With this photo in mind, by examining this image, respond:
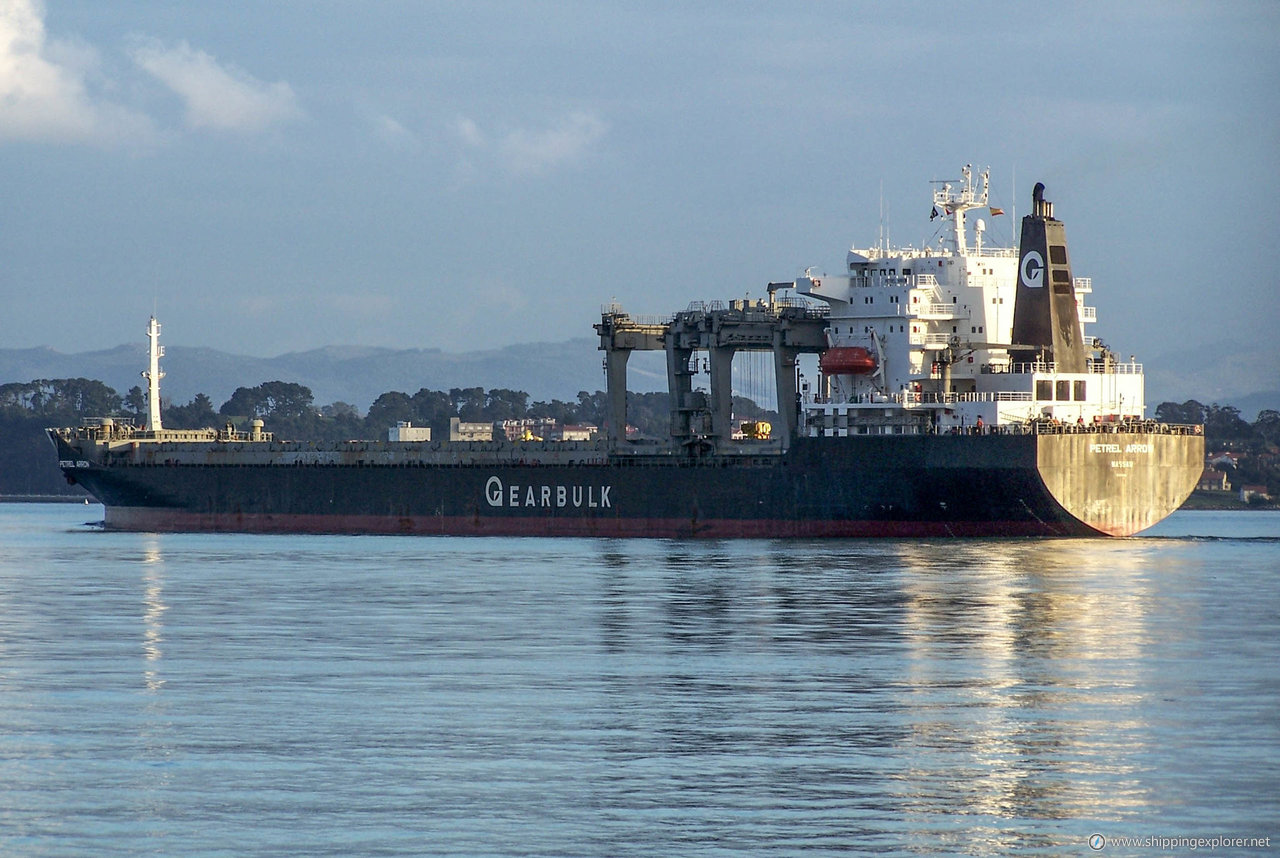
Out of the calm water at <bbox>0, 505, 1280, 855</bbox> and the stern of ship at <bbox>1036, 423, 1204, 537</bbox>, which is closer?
the calm water at <bbox>0, 505, 1280, 855</bbox>

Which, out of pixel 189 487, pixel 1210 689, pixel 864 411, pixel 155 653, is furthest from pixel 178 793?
pixel 189 487

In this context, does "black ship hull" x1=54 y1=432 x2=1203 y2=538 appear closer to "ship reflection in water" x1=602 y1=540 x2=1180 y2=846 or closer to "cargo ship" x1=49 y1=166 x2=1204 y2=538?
"cargo ship" x1=49 y1=166 x2=1204 y2=538

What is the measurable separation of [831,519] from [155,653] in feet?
103

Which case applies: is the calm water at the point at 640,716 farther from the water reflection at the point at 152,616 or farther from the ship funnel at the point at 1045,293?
the ship funnel at the point at 1045,293

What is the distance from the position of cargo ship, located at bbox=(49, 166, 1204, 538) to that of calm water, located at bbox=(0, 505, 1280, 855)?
12.7 m

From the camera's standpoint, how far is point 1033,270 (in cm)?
5444

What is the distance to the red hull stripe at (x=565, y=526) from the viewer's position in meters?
53.0

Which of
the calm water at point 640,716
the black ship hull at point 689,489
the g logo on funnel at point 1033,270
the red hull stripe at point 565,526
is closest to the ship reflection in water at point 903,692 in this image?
the calm water at point 640,716

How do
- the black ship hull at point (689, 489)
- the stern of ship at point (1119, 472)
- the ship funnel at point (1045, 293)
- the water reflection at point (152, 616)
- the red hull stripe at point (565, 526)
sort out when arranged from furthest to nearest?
the ship funnel at point (1045, 293), the red hull stripe at point (565, 526), the black ship hull at point (689, 489), the stern of ship at point (1119, 472), the water reflection at point (152, 616)

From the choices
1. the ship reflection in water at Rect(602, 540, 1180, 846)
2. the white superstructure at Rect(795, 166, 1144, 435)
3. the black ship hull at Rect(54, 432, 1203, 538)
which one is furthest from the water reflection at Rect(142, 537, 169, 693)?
the white superstructure at Rect(795, 166, 1144, 435)

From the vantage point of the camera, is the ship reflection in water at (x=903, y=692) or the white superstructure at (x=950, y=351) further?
the white superstructure at (x=950, y=351)

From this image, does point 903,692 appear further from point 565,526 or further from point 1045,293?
point 565,526

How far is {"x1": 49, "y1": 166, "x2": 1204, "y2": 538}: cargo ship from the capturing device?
52.3m

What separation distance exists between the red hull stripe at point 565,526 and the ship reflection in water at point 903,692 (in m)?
11.8
